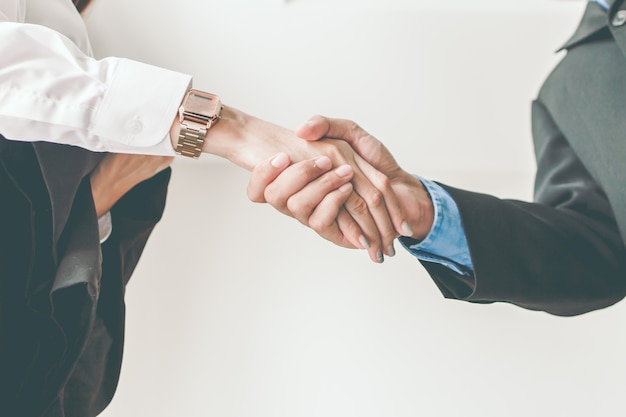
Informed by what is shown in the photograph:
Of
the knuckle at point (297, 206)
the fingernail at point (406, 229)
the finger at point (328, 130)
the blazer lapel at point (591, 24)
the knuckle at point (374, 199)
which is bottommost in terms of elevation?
the knuckle at point (297, 206)

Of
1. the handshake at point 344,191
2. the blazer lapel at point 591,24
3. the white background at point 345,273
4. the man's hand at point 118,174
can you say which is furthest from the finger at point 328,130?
the white background at point 345,273

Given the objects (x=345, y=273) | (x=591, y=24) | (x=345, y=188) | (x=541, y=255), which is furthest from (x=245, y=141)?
(x=345, y=273)

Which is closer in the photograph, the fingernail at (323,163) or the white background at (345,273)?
the fingernail at (323,163)

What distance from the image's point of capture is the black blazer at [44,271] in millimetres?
794

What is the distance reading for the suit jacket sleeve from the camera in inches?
35.7

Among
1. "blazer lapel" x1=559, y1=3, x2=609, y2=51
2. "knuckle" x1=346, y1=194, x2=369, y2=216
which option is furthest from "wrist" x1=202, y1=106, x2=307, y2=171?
"blazer lapel" x1=559, y1=3, x2=609, y2=51

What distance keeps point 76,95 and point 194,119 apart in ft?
0.49

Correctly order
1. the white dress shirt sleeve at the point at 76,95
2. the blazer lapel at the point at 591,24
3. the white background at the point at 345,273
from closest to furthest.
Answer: the white dress shirt sleeve at the point at 76,95 → the blazer lapel at the point at 591,24 → the white background at the point at 345,273

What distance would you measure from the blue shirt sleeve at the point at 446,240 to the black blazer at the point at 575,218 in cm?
2

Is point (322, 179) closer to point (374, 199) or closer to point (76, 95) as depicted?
point (374, 199)

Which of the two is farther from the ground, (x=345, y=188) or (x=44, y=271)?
(x=345, y=188)

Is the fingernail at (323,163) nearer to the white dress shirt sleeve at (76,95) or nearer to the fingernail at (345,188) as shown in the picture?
the fingernail at (345,188)

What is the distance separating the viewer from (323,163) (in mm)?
874

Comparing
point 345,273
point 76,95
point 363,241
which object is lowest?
point 345,273
